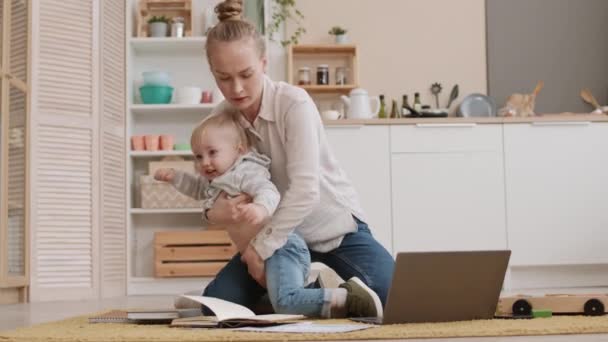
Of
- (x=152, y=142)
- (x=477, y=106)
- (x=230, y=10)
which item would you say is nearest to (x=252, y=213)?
(x=230, y=10)

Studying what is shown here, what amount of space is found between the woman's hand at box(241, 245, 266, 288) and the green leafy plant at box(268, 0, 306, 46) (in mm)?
3262

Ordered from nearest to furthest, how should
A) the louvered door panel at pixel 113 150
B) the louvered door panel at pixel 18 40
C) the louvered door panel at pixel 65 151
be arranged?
the louvered door panel at pixel 18 40 → the louvered door panel at pixel 65 151 → the louvered door panel at pixel 113 150

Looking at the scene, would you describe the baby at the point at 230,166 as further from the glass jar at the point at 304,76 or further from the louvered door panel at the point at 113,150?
the glass jar at the point at 304,76

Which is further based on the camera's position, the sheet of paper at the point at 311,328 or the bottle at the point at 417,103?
the bottle at the point at 417,103

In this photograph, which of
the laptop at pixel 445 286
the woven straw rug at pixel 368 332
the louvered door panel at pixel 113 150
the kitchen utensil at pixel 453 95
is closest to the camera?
the woven straw rug at pixel 368 332

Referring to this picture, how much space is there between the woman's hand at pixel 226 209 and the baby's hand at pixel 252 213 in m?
0.04

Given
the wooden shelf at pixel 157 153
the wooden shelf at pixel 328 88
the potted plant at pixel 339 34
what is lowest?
the wooden shelf at pixel 157 153

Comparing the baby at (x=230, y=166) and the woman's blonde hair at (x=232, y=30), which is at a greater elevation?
the woman's blonde hair at (x=232, y=30)

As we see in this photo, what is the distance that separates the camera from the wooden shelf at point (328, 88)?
17.2ft

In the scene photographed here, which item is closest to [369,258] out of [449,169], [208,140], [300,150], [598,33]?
[300,150]

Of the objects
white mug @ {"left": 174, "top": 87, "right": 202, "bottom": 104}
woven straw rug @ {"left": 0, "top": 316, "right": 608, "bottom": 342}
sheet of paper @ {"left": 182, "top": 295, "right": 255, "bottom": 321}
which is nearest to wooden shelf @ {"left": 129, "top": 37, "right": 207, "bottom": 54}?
white mug @ {"left": 174, "top": 87, "right": 202, "bottom": 104}

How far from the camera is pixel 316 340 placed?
1.53 m

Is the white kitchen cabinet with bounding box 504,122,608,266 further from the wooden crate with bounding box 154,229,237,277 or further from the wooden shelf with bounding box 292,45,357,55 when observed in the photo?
the wooden crate with bounding box 154,229,237,277

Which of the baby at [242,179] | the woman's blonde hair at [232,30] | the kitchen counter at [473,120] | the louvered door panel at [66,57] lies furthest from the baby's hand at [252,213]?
the kitchen counter at [473,120]
